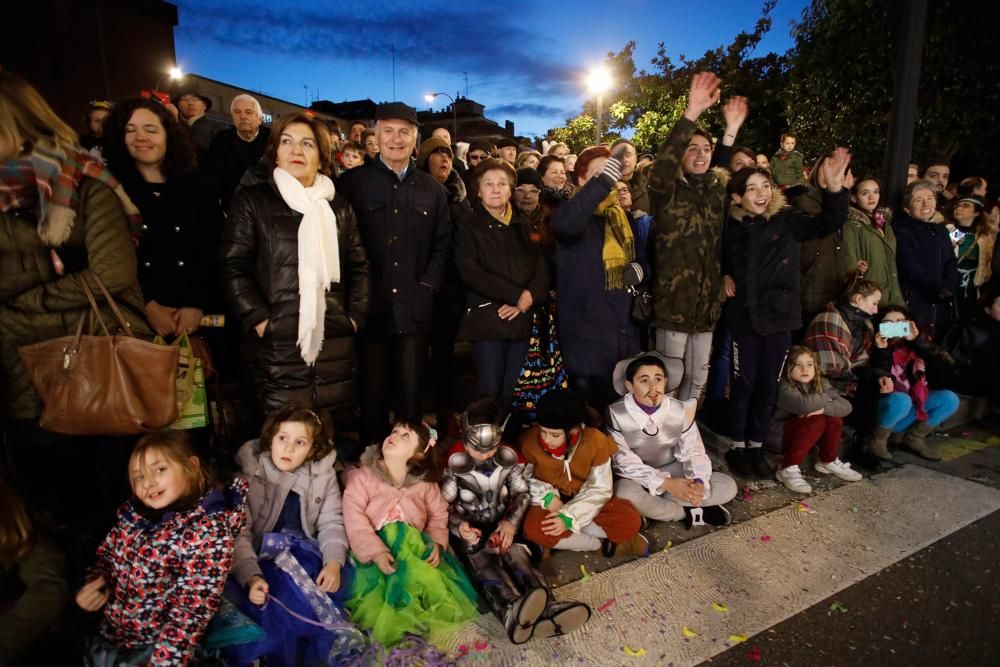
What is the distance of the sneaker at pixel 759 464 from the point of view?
4250 millimetres

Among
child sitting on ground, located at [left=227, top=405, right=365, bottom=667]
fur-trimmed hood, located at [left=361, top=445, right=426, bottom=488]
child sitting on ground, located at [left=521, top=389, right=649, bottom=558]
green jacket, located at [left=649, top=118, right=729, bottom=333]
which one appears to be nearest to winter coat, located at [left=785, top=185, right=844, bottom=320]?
green jacket, located at [left=649, top=118, right=729, bottom=333]

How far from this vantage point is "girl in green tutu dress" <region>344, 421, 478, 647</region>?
2.61 meters

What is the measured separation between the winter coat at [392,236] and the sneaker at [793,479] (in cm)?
272

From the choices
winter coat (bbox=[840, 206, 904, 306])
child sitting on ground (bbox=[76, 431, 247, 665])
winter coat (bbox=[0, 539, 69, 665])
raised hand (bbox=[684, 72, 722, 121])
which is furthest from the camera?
winter coat (bbox=[840, 206, 904, 306])

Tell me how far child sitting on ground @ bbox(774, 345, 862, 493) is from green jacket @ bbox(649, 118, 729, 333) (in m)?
0.75

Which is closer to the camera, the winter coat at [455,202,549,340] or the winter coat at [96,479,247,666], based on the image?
the winter coat at [96,479,247,666]

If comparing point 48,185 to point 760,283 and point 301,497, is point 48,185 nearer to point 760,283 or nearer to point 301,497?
point 301,497

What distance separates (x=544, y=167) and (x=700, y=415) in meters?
2.53

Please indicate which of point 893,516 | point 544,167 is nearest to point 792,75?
point 544,167

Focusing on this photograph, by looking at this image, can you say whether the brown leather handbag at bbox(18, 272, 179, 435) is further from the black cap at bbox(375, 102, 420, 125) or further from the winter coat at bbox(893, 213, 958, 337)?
the winter coat at bbox(893, 213, 958, 337)

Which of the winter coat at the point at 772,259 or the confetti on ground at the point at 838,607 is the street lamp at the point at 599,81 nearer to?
the winter coat at the point at 772,259

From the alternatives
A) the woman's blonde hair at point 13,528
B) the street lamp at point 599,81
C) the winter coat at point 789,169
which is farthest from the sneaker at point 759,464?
the street lamp at point 599,81

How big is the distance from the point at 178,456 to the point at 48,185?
124cm

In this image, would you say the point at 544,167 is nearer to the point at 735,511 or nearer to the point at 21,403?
the point at 735,511
